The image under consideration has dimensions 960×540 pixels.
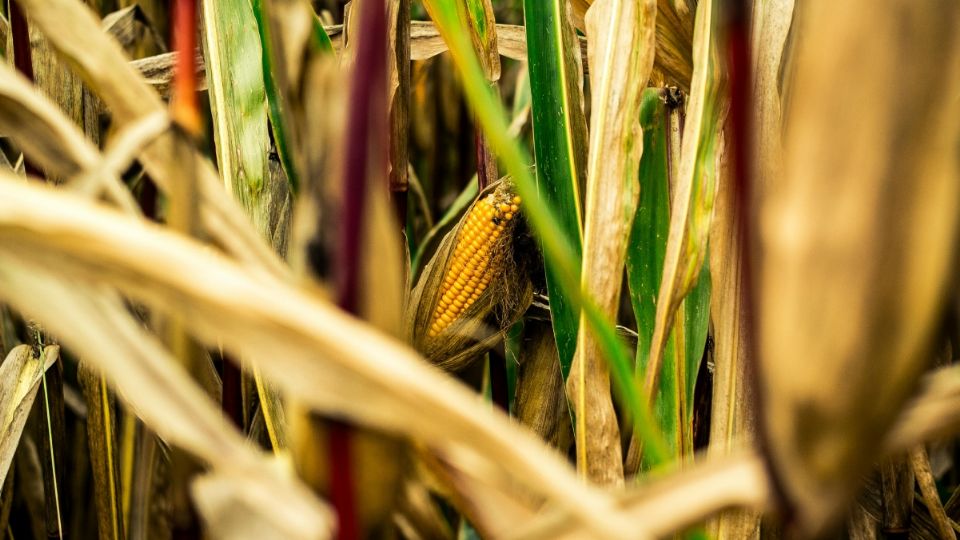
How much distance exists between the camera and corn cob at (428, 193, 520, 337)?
687mm

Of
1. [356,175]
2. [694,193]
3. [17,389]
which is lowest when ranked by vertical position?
[17,389]

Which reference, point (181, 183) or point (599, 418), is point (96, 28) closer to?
point (181, 183)

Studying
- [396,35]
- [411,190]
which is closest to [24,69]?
[396,35]

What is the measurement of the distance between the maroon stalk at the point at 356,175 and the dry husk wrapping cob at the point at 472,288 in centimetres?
45

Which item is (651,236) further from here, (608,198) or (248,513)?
(248,513)

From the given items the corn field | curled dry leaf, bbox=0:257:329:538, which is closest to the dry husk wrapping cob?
the corn field

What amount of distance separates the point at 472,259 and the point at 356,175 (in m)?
0.51

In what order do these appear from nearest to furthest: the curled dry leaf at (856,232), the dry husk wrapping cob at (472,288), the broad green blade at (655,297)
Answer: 1. the curled dry leaf at (856,232)
2. the broad green blade at (655,297)
3. the dry husk wrapping cob at (472,288)

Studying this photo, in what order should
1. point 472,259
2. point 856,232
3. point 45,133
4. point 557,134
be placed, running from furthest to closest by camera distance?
point 472,259 < point 557,134 < point 45,133 < point 856,232

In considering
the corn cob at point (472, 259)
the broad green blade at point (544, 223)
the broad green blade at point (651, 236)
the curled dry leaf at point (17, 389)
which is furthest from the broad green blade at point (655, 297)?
the curled dry leaf at point (17, 389)

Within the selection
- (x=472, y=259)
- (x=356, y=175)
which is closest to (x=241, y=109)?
(x=472, y=259)

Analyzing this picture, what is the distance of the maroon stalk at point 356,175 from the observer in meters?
0.22

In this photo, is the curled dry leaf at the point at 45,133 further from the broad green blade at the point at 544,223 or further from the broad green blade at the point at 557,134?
the broad green blade at the point at 557,134

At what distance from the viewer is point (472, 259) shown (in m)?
0.73
